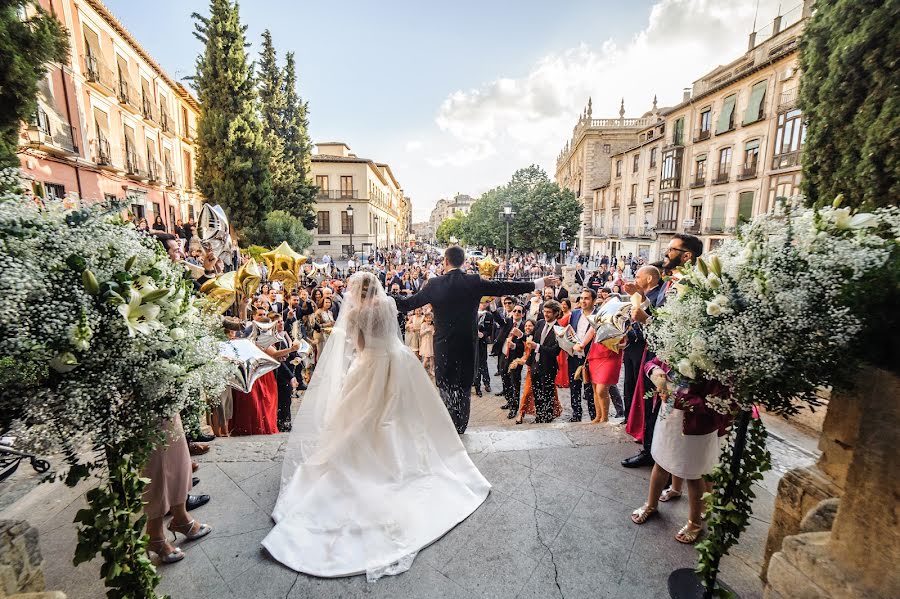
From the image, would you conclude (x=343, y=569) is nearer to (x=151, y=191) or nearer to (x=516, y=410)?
(x=516, y=410)

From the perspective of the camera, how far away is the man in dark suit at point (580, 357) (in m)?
5.54

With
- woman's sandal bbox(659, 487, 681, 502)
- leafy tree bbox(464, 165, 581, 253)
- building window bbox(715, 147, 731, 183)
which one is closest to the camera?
woman's sandal bbox(659, 487, 681, 502)

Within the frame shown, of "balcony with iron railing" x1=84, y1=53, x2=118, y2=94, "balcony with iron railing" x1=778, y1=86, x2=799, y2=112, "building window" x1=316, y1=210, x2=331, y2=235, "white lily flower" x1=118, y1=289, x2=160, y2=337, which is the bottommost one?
"white lily flower" x1=118, y1=289, x2=160, y2=337

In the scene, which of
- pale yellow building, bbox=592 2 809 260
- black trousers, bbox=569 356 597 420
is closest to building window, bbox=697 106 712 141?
pale yellow building, bbox=592 2 809 260

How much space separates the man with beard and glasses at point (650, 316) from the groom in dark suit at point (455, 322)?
1.43 m

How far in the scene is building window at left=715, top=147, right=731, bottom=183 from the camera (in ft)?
76.3

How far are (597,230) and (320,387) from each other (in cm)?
4201

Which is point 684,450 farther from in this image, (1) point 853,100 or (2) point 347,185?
(2) point 347,185

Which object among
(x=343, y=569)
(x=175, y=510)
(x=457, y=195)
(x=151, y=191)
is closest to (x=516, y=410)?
(x=343, y=569)

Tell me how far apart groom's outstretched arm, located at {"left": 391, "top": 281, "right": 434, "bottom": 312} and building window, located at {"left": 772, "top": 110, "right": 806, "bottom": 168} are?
22.7m

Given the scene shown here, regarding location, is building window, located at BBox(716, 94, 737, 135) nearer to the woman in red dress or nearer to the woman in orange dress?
the woman in orange dress

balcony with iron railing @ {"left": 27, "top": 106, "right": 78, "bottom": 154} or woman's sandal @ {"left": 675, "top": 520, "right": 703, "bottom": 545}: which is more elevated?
balcony with iron railing @ {"left": 27, "top": 106, "right": 78, "bottom": 154}

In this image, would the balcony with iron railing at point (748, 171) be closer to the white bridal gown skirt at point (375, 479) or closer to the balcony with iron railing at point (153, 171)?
the white bridal gown skirt at point (375, 479)

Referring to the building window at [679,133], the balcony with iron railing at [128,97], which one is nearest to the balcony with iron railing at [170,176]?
the balcony with iron railing at [128,97]
